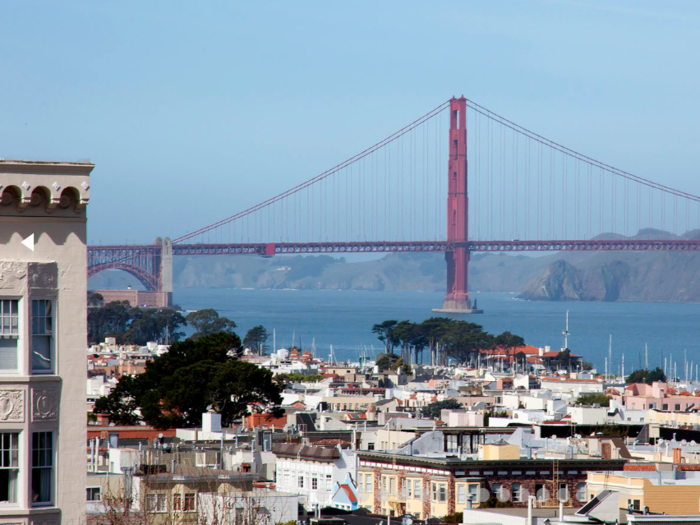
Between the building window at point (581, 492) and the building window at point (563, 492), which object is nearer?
the building window at point (563, 492)

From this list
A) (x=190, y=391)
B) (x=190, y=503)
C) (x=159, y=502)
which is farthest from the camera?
(x=190, y=391)

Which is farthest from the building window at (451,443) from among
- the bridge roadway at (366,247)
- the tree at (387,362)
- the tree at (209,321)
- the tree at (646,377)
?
the bridge roadway at (366,247)

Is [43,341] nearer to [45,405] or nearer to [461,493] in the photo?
[45,405]

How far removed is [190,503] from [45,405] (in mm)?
5307

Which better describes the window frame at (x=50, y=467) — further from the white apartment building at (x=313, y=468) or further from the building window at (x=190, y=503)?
the white apartment building at (x=313, y=468)

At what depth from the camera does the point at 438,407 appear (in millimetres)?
49906

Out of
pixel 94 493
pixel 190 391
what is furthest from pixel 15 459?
pixel 190 391

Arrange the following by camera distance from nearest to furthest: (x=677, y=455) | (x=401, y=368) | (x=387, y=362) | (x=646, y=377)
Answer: (x=677, y=455)
(x=646, y=377)
(x=401, y=368)
(x=387, y=362)

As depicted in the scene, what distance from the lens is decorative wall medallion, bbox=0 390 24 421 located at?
7.56 meters

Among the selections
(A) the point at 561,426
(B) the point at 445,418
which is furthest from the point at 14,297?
(B) the point at 445,418

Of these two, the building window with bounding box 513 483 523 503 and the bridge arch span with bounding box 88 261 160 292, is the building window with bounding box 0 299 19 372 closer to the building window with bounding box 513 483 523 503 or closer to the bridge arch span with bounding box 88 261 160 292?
the building window with bounding box 513 483 523 503

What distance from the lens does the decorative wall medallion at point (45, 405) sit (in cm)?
766

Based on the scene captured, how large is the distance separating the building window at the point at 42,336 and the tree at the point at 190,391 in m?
22.6

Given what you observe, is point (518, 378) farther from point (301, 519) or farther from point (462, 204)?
point (462, 204)
